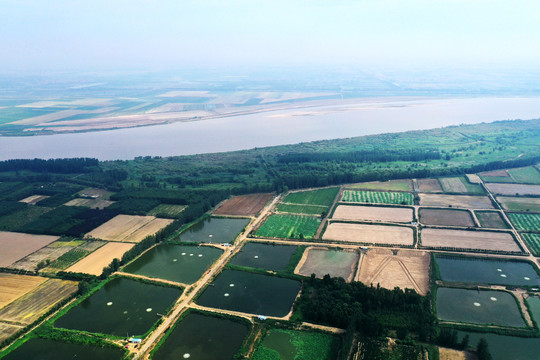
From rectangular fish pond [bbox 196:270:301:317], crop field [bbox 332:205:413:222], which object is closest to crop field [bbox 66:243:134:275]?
rectangular fish pond [bbox 196:270:301:317]

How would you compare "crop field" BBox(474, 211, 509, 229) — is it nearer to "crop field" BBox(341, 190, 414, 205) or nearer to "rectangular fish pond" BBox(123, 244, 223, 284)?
"crop field" BBox(341, 190, 414, 205)

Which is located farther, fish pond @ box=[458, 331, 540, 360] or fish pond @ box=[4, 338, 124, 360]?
fish pond @ box=[4, 338, 124, 360]

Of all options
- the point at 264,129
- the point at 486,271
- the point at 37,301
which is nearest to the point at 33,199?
the point at 37,301

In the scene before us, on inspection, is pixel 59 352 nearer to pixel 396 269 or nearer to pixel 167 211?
pixel 167 211

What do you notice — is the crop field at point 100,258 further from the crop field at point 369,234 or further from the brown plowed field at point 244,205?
the crop field at point 369,234

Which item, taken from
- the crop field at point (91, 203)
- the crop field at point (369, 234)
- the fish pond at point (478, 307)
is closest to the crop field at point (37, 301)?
the crop field at point (91, 203)

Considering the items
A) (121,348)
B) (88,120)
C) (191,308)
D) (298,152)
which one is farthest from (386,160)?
(88,120)
